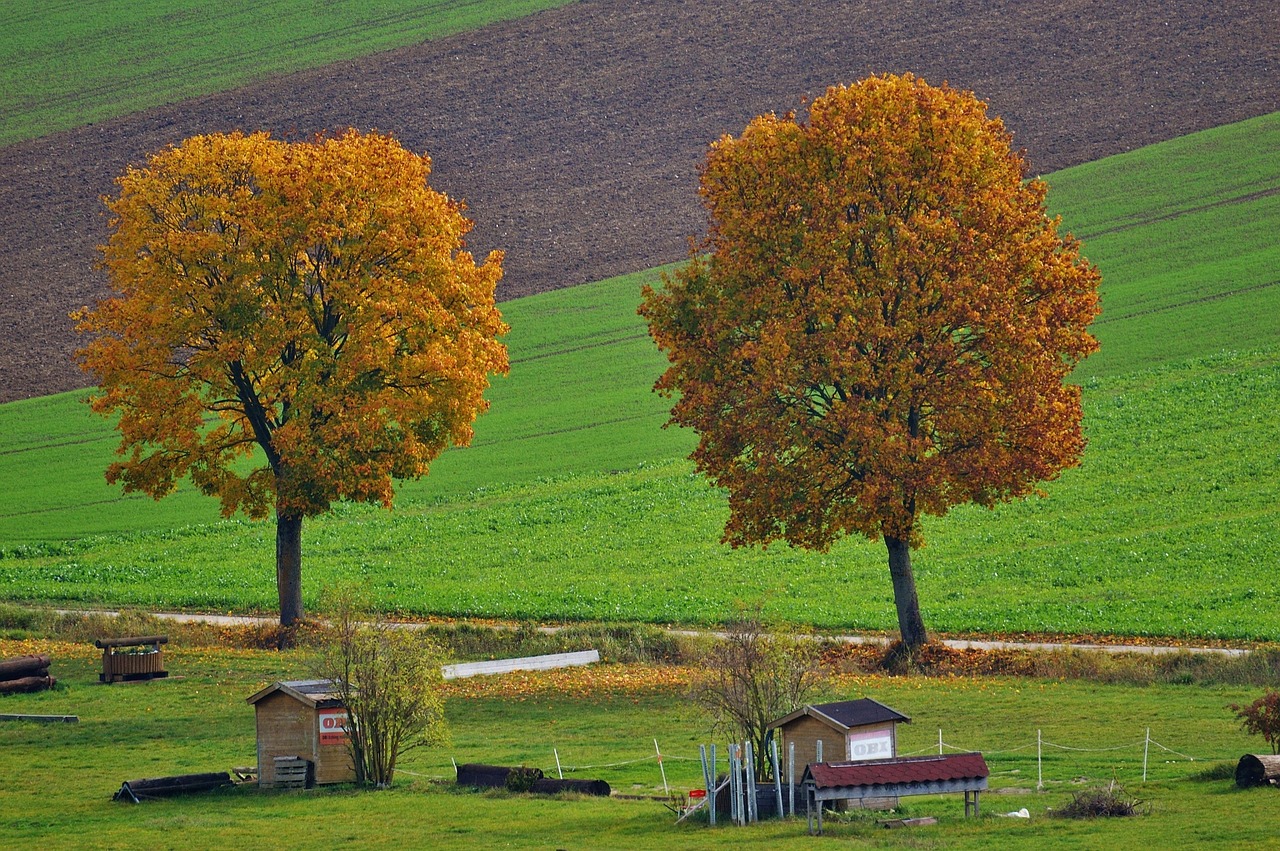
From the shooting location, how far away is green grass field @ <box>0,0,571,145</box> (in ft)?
383

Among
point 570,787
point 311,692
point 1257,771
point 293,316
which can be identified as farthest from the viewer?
point 293,316

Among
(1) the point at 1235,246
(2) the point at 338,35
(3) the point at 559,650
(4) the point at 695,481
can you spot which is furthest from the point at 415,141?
(3) the point at 559,650

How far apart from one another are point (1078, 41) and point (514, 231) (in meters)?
41.3

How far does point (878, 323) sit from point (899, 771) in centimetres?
1702

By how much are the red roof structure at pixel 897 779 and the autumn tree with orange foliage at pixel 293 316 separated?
79.2ft

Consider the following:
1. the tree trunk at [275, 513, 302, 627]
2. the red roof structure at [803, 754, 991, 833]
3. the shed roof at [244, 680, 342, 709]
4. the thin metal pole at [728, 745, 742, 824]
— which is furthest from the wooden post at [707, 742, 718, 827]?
the tree trunk at [275, 513, 302, 627]

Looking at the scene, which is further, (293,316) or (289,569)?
(289,569)

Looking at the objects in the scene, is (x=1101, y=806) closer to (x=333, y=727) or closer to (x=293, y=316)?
(x=333, y=727)

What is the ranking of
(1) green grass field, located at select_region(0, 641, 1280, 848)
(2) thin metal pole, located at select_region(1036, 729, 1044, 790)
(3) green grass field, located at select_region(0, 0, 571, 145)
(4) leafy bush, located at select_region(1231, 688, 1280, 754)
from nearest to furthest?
(1) green grass field, located at select_region(0, 641, 1280, 848) < (2) thin metal pole, located at select_region(1036, 729, 1044, 790) < (4) leafy bush, located at select_region(1231, 688, 1280, 754) < (3) green grass field, located at select_region(0, 0, 571, 145)

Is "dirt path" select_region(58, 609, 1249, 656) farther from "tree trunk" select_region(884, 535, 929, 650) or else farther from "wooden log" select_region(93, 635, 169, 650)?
"wooden log" select_region(93, 635, 169, 650)

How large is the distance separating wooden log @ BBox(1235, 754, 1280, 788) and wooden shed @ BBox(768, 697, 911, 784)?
19.2 ft

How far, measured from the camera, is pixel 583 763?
3228 centimetres

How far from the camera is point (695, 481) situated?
2675 inches

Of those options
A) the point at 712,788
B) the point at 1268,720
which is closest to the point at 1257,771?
the point at 1268,720
